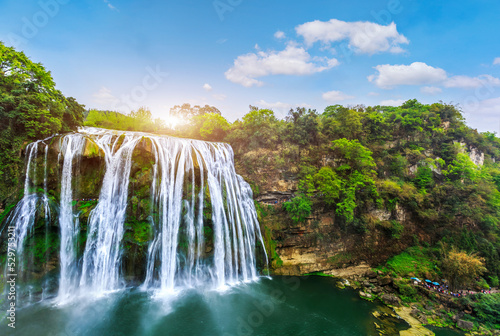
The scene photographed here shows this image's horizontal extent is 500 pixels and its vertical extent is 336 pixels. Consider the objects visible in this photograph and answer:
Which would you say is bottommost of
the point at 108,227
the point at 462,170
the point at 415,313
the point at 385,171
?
the point at 415,313

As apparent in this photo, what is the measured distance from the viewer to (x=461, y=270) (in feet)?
43.8

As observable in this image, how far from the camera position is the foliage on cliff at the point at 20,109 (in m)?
10.5

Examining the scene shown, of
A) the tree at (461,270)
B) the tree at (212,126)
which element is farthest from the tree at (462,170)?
the tree at (212,126)

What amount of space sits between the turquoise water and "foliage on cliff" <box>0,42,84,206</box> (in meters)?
6.61

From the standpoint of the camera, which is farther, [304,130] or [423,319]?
[304,130]

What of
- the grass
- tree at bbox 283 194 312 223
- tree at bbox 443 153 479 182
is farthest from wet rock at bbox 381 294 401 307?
tree at bbox 443 153 479 182

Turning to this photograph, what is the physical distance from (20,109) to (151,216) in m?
8.64

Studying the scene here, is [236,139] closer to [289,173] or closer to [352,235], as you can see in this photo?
[289,173]

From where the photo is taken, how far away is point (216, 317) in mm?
10352

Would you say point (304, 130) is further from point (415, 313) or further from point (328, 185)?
point (415, 313)

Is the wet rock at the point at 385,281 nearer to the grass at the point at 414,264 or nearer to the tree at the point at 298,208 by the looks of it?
the grass at the point at 414,264

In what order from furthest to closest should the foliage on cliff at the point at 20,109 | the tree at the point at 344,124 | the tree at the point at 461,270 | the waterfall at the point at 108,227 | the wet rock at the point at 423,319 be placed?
1. the tree at the point at 344,124
2. the tree at the point at 461,270
3. the waterfall at the point at 108,227
4. the wet rock at the point at 423,319
5. the foliage on cliff at the point at 20,109

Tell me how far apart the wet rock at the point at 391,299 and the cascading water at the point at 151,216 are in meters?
8.41

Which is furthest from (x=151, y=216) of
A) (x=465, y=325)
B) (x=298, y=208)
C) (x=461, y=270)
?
(x=461, y=270)
